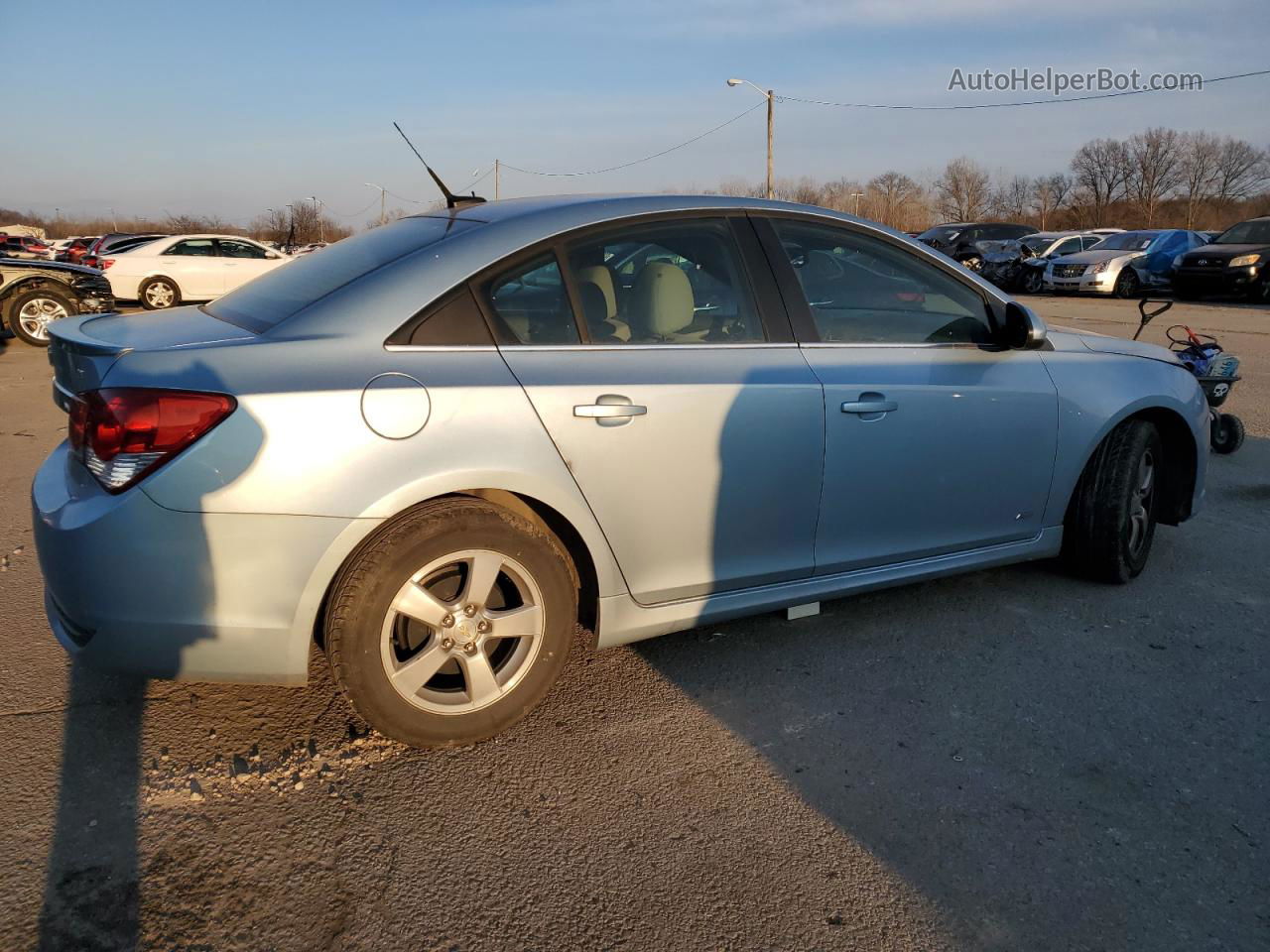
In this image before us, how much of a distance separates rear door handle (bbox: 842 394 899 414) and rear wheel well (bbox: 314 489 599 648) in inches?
42.1

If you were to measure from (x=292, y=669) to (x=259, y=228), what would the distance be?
79.1 meters

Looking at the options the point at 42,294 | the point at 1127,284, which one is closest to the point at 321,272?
the point at 42,294

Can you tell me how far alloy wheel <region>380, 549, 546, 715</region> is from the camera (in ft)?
9.01

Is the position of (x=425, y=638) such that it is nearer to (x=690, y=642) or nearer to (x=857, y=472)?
(x=690, y=642)

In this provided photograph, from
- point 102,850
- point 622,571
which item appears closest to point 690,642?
point 622,571

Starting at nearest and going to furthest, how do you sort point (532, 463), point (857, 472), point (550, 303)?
point (532, 463) < point (550, 303) < point (857, 472)

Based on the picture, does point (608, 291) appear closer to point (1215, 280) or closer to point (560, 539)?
point (560, 539)

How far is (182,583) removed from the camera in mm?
2482

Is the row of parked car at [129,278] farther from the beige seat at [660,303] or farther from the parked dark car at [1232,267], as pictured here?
the parked dark car at [1232,267]

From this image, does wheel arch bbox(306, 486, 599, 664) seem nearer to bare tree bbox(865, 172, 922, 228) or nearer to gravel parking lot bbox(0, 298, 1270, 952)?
gravel parking lot bbox(0, 298, 1270, 952)

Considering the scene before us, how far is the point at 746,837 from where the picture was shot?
2.53 metres

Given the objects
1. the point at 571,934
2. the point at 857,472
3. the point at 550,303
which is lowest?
the point at 571,934

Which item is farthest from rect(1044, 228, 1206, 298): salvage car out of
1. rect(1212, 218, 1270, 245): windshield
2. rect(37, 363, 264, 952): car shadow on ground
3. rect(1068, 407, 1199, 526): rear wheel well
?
rect(37, 363, 264, 952): car shadow on ground

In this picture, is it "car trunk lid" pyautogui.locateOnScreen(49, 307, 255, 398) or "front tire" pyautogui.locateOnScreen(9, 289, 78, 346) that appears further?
"front tire" pyautogui.locateOnScreen(9, 289, 78, 346)
